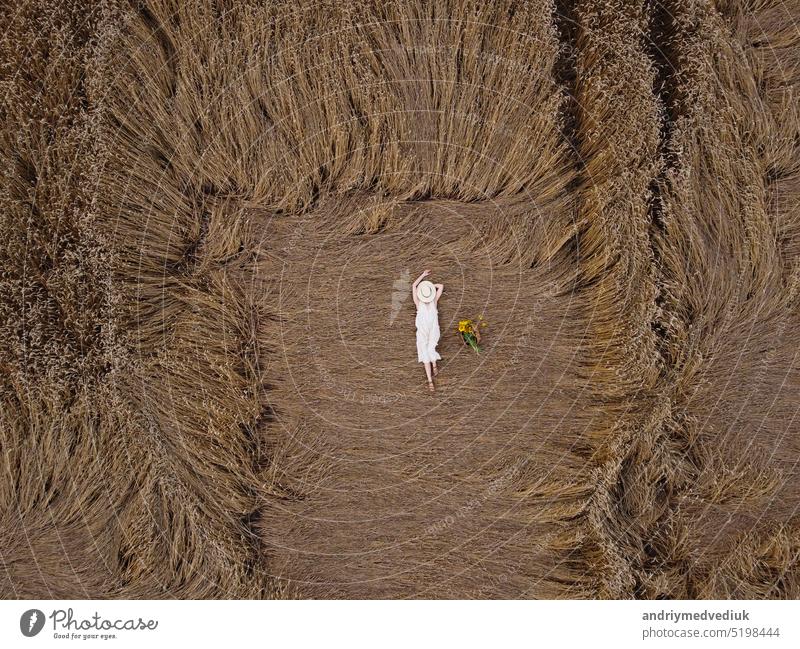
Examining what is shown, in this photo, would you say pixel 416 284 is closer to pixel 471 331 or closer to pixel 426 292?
pixel 426 292

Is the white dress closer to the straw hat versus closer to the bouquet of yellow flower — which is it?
the straw hat

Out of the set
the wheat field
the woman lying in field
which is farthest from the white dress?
the wheat field

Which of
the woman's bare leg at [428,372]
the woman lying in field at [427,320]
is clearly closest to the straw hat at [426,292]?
the woman lying in field at [427,320]

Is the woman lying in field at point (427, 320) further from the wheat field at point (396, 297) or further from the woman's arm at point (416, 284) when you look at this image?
the wheat field at point (396, 297)

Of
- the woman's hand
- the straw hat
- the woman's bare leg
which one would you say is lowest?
the woman's bare leg
